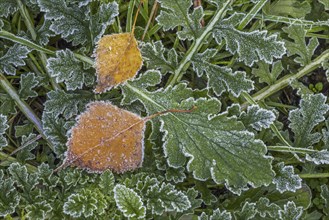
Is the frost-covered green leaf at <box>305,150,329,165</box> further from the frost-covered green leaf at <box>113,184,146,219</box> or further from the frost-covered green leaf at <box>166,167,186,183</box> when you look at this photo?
the frost-covered green leaf at <box>113,184,146,219</box>

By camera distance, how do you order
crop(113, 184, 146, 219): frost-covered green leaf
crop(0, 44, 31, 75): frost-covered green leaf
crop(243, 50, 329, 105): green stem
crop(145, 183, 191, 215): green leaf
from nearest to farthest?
1. crop(113, 184, 146, 219): frost-covered green leaf
2. crop(145, 183, 191, 215): green leaf
3. crop(0, 44, 31, 75): frost-covered green leaf
4. crop(243, 50, 329, 105): green stem

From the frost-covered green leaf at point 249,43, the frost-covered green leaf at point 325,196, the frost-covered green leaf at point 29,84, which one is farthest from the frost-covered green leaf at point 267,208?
the frost-covered green leaf at point 29,84

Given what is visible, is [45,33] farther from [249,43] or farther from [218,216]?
[218,216]

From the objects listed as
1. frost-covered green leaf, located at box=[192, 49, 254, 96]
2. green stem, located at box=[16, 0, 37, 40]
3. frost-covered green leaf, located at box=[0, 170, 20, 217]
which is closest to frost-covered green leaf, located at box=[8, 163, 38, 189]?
frost-covered green leaf, located at box=[0, 170, 20, 217]

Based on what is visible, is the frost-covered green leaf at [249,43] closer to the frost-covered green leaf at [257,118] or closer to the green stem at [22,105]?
the frost-covered green leaf at [257,118]

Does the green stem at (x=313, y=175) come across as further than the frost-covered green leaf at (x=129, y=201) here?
Yes

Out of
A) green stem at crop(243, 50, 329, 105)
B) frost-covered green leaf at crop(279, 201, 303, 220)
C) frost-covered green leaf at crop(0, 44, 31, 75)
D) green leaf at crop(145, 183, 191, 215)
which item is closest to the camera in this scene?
green leaf at crop(145, 183, 191, 215)
